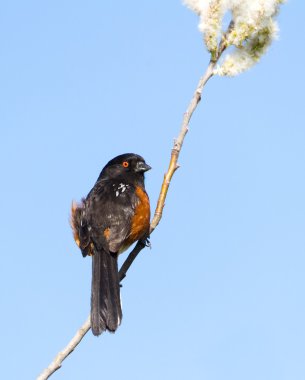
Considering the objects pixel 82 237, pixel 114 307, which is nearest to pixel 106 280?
pixel 114 307

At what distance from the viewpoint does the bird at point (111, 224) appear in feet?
11.4

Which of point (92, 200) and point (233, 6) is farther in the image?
point (92, 200)

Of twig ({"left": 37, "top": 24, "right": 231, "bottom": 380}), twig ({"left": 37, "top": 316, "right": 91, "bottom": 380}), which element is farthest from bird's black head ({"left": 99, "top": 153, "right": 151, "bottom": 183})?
twig ({"left": 37, "top": 316, "right": 91, "bottom": 380})

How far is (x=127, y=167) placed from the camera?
4773 millimetres

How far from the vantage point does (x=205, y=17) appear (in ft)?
8.00

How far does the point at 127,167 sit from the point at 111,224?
849 millimetres

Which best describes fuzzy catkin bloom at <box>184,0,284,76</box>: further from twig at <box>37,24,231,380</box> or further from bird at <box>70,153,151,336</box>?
bird at <box>70,153,151,336</box>

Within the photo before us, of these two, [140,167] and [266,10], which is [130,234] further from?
[266,10]

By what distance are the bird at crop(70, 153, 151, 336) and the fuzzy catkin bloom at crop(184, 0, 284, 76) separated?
134 cm

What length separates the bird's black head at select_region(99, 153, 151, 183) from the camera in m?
4.71

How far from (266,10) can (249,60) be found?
188 millimetres

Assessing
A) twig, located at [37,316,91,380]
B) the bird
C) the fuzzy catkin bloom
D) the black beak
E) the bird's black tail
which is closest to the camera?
twig, located at [37,316,91,380]

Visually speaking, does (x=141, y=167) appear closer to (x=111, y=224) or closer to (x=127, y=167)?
(x=127, y=167)

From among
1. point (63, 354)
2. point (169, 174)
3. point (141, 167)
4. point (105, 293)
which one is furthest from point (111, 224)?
point (63, 354)
